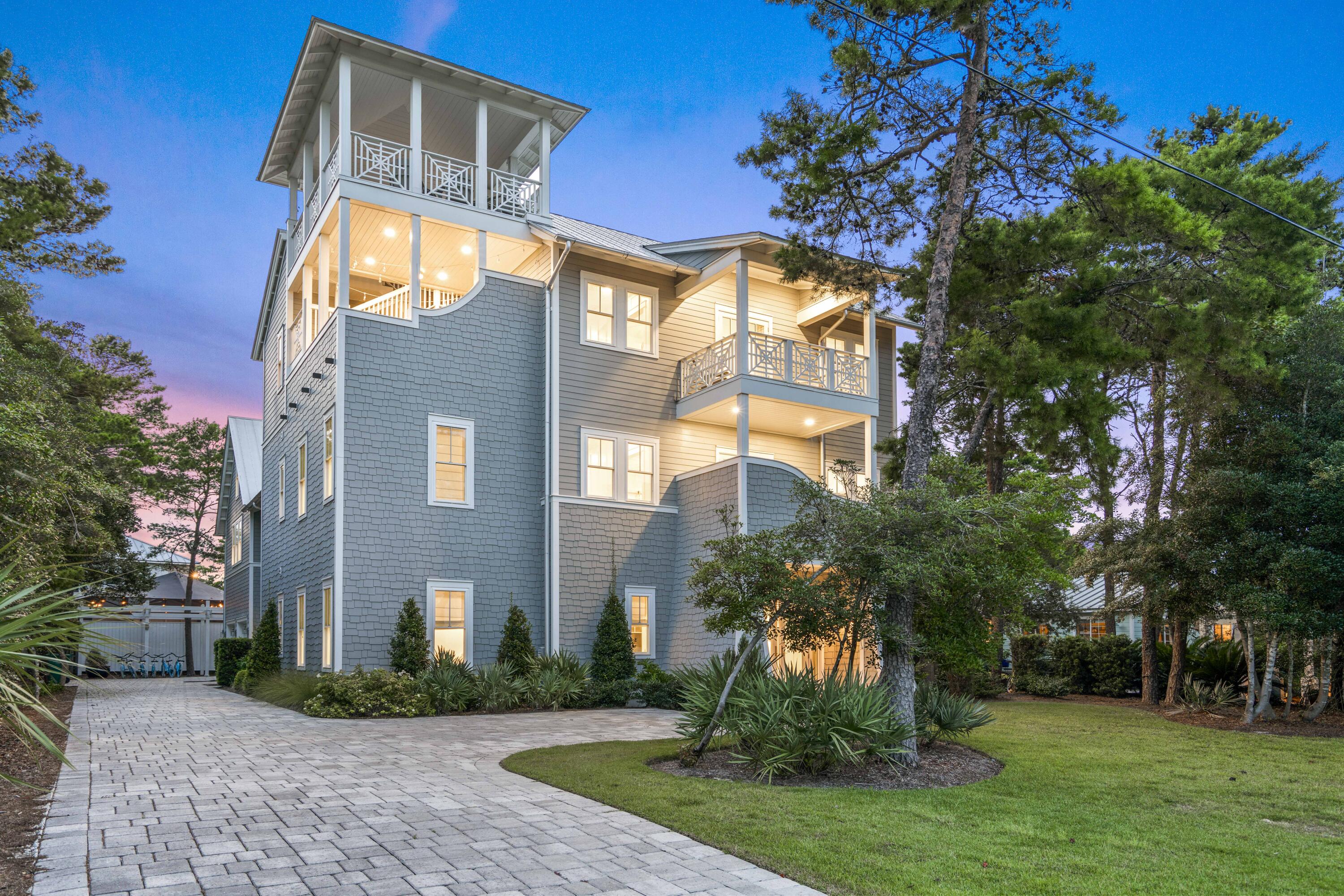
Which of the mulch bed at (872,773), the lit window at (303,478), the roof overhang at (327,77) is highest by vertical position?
the roof overhang at (327,77)

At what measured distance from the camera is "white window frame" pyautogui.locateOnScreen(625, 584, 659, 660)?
17922mm

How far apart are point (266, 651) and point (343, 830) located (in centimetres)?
1555

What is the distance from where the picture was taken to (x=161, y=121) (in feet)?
349

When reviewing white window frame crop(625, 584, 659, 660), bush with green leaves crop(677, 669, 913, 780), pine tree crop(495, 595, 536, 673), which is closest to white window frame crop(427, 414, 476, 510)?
pine tree crop(495, 595, 536, 673)

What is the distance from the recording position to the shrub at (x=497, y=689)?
15047 mm

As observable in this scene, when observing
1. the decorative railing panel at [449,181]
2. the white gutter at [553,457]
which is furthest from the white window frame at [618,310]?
the decorative railing panel at [449,181]

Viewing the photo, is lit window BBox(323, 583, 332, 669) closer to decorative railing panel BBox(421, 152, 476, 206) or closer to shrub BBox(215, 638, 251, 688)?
shrub BBox(215, 638, 251, 688)

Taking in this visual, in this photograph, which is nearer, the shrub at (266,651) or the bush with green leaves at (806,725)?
the bush with green leaves at (806,725)

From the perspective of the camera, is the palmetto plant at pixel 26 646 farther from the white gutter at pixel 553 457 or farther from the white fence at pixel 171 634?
the white fence at pixel 171 634

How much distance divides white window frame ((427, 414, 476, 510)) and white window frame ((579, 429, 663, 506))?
7.16ft

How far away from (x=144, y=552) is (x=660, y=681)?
31.4m

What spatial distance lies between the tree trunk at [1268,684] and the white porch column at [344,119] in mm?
17068

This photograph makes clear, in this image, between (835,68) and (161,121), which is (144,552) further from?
(161,121)

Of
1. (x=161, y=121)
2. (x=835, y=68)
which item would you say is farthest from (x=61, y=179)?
(x=161, y=121)
